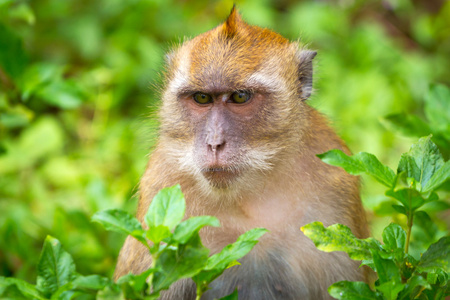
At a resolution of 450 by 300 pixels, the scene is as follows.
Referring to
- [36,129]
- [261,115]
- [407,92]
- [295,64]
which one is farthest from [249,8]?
[261,115]

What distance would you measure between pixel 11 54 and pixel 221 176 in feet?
5.23

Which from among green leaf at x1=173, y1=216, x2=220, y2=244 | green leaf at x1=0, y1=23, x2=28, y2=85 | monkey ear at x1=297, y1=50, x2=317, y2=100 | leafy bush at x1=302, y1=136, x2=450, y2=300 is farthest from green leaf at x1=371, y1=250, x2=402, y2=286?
green leaf at x1=0, y1=23, x2=28, y2=85

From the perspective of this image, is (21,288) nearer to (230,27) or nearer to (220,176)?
(220,176)

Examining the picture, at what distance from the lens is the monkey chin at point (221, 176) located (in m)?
2.77

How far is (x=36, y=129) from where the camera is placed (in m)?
5.25

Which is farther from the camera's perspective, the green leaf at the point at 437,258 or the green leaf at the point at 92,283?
the green leaf at the point at 437,258

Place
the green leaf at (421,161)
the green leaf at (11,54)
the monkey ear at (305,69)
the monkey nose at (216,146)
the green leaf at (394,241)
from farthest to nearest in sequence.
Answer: the green leaf at (11,54) → the monkey ear at (305,69) → the monkey nose at (216,146) → the green leaf at (421,161) → the green leaf at (394,241)

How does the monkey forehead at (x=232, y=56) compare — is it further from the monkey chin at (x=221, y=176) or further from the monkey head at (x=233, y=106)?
the monkey chin at (x=221, y=176)

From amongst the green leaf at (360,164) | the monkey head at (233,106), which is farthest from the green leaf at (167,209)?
the monkey head at (233,106)

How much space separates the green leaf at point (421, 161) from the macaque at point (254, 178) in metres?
0.82

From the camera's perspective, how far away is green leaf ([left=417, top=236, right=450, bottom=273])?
6.96 ft

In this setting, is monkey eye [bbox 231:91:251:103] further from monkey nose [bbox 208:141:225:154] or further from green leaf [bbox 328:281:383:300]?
green leaf [bbox 328:281:383:300]

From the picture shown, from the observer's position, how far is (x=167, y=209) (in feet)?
6.65

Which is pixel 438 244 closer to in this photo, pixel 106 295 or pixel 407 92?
pixel 106 295
